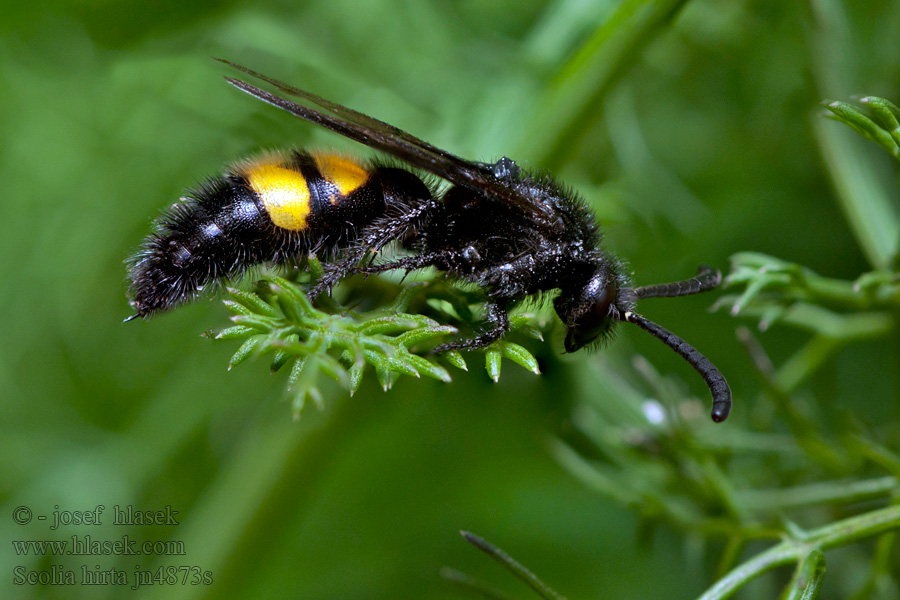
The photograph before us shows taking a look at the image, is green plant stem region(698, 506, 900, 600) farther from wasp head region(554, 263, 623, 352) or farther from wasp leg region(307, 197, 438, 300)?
wasp leg region(307, 197, 438, 300)

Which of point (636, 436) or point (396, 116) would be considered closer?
point (636, 436)

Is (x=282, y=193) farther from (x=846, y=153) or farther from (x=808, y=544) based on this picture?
(x=846, y=153)

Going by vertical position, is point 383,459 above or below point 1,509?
above

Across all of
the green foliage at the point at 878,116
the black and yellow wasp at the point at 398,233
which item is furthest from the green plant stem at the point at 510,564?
the green foliage at the point at 878,116

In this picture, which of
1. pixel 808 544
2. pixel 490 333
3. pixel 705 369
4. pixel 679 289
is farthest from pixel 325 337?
pixel 808 544

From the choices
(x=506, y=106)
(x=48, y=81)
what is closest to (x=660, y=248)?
Answer: (x=506, y=106)

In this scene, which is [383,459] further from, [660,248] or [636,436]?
[660,248]
